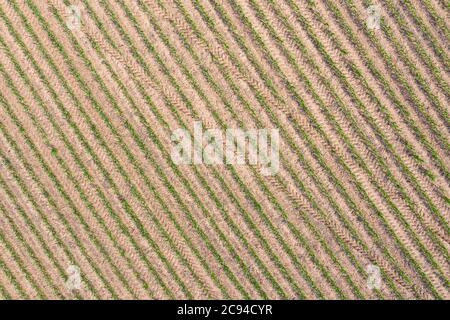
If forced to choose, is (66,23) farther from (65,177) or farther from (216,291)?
(216,291)

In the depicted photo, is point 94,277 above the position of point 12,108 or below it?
below

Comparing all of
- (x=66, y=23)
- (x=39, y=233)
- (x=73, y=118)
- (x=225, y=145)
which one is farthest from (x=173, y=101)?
(x=39, y=233)

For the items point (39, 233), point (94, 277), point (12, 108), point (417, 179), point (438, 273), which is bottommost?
point (438, 273)

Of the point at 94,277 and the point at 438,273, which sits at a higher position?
the point at 94,277
